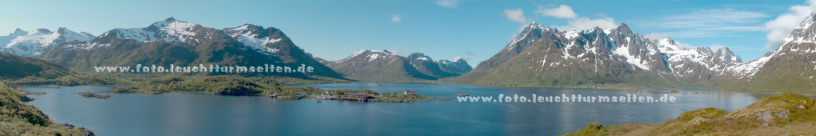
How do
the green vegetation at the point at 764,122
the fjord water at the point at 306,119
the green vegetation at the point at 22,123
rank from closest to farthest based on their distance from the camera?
the green vegetation at the point at 764,122
the green vegetation at the point at 22,123
the fjord water at the point at 306,119

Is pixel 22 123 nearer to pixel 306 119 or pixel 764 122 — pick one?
pixel 306 119

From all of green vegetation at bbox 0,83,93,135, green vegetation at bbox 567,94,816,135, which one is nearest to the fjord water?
green vegetation at bbox 0,83,93,135

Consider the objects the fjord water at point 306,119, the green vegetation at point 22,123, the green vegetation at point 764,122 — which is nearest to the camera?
the green vegetation at point 764,122

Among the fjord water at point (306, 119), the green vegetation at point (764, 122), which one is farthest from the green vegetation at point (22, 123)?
the green vegetation at point (764, 122)

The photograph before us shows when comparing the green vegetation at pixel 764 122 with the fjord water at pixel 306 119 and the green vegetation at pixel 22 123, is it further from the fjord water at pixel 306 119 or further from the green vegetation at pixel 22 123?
the green vegetation at pixel 22 123

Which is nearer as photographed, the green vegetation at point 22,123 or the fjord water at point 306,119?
the green vegetation at point 22,123

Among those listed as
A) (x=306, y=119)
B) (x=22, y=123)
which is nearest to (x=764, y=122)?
(x=306, y=119)

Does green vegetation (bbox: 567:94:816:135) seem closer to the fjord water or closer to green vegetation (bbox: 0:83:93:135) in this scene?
the fjord water

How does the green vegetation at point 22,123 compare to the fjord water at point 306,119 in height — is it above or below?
above

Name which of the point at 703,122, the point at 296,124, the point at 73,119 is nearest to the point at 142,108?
the point at 73,119

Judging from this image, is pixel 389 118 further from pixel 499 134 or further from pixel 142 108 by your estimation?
pixel 142 108

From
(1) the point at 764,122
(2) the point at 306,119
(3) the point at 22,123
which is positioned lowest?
(2) the point at 306,119
